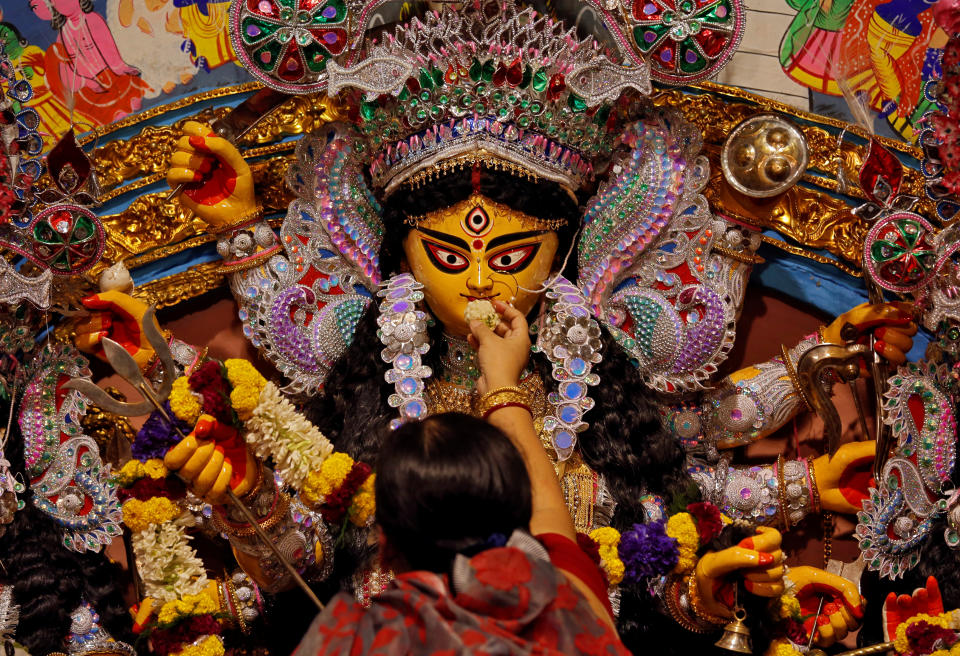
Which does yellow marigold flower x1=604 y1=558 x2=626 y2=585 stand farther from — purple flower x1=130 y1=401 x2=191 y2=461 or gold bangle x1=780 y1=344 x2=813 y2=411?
purple flower x1=130 y1=401 x2=191 y2=461

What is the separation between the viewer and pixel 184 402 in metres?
2.84

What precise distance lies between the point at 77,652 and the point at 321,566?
2.53 feet

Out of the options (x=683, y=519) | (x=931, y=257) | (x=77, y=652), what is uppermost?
(x=931, y=257)

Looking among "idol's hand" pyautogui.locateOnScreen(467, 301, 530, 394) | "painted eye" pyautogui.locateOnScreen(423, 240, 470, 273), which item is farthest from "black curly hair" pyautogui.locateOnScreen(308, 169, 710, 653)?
"idol's hand" pyautogui.locateOnScreen(467, 301, 530, 394)

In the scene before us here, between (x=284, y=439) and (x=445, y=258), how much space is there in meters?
0.76

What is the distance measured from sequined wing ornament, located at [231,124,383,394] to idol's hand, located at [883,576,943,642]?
1770mm

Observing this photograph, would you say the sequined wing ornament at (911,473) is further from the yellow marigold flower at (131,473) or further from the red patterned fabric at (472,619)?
the yellow marigold flower at (131,473)

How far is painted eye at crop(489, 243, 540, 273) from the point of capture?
134 inches

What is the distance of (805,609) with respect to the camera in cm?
348

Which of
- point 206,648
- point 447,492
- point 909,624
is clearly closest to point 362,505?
point 206,648

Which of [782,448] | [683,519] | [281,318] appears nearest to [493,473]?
[683,519]

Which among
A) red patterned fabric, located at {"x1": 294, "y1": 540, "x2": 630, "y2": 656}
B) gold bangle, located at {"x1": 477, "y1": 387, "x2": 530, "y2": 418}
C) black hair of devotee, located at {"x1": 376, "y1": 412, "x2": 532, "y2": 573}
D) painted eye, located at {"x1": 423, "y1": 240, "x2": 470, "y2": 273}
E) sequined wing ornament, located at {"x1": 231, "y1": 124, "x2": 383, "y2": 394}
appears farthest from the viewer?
sequined wing ornament, located at {"x1": 231, "y1": 124, "x2": 383, "y2": 394}

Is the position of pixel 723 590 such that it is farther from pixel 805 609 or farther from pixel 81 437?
pixel 81 437

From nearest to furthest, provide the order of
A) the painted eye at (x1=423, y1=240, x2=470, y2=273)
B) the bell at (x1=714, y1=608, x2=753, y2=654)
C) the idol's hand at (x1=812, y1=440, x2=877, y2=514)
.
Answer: the bell at (x1=714, y1=608, x2=753, y2=654), the painted eye at (x1=423, y1=240, x2=470, y2=273), the idol's hand at (x1=812, y1=440, x2=877, y2=514)
